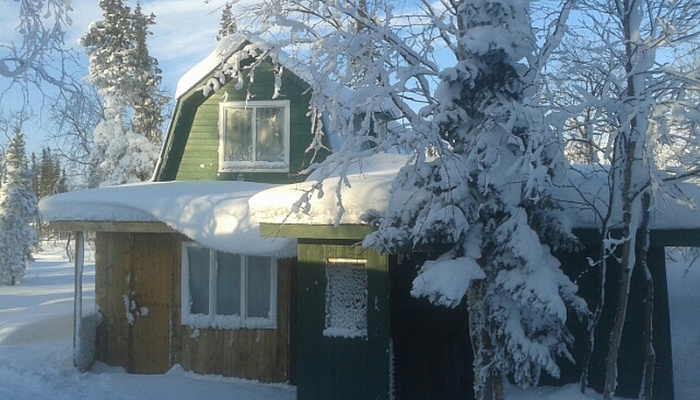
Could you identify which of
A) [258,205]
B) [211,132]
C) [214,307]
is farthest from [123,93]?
[258,205]

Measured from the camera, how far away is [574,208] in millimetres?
6957

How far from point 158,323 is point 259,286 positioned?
189 centimetres

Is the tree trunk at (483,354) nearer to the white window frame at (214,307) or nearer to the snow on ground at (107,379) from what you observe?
the snow on ground at (107,379)

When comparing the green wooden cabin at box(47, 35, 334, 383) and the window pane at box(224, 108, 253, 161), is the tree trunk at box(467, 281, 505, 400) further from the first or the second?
the window pane at box(224, 108, 253, 161)

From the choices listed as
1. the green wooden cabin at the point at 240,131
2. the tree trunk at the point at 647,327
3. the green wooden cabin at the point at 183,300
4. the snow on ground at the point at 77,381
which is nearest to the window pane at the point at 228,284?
the green wooden cabin at the point at 183,300

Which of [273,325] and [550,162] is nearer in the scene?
[550,162]

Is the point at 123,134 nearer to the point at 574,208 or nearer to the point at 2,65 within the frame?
the point at 2,65

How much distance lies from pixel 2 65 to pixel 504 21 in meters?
4.91

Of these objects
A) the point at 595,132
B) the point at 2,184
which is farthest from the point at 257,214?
the point at 2,184

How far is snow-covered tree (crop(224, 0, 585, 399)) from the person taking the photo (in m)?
5.35

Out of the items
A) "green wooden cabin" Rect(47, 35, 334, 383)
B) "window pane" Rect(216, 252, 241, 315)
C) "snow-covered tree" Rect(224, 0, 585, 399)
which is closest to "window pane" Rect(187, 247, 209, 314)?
"green wooden cabin" Rect(47, 35, 334, 383)

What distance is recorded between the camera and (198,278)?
1003cm

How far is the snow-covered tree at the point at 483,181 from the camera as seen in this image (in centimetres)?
535

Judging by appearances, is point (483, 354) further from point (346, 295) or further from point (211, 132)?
point (211, 132)
